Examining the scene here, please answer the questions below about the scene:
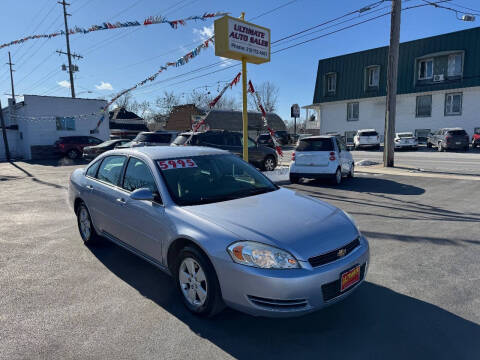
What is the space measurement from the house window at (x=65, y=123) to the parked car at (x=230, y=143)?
16498mm

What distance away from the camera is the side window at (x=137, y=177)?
371cm

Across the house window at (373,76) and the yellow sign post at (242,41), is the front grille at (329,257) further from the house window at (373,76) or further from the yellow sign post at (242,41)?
the house window at (373,76)

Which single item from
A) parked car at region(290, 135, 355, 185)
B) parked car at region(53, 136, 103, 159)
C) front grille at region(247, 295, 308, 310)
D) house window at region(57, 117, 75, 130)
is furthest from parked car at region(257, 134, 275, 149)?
front grille at region(247, 295, 308, 310)

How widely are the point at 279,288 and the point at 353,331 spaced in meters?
0.86

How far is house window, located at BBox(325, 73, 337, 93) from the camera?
33.0 m

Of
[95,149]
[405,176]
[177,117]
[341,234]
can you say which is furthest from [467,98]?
[177,117]

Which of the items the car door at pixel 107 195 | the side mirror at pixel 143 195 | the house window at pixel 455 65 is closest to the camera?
the side mirror at pixel 143 195

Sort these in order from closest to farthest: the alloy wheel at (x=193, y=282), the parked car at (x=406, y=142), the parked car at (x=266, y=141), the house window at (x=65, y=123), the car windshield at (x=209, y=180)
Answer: the alloy wheel at (x=193, y=282) → the car windshield at (x=209, y=180) → the parked car at (x=406, y=142) → the house window at (x=65, y=123) → the parked car at (x=266, y=141)

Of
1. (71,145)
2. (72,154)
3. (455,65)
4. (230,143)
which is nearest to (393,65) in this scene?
(230,143)

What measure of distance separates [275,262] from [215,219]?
68 cm

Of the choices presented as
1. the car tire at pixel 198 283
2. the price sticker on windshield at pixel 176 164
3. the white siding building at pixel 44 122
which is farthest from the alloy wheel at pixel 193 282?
the white siding building at pixel 44 122

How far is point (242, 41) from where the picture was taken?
8797 mm

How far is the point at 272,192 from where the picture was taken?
392cm

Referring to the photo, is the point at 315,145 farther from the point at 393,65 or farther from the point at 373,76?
the point at 373,76
